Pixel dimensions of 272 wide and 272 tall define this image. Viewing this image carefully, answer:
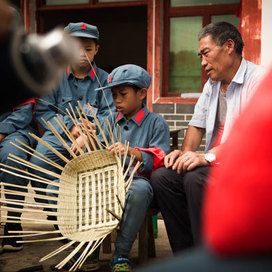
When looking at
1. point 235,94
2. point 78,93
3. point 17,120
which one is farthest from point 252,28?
point 17,120

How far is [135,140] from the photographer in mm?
2564

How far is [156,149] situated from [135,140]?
0.59 ft

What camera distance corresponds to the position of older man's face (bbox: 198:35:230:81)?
99.1 inches

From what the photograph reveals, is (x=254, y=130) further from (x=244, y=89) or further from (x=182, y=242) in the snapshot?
(x=244, y=89)

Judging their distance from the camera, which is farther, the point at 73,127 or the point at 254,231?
the point at 73,127

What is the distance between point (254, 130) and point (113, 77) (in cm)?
207

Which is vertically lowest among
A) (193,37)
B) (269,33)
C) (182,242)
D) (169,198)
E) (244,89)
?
(182,242)

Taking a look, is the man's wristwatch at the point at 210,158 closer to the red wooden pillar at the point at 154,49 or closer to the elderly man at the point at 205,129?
the elderly man at the point at 205,129

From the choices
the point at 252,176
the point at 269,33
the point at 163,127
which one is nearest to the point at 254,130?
the point at 252,176

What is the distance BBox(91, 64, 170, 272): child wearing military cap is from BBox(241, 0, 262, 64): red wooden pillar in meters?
1.91

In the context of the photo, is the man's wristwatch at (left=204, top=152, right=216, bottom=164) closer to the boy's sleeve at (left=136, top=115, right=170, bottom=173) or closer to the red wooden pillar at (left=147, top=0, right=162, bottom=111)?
the boy's sleeve at (left=136, top=115, right=170, bottom=173)

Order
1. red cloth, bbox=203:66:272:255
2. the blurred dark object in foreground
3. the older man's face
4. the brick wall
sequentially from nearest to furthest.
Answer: red cloth, bbox=203:66:272:255
the blurred dark object in foreground
the older man's face
the brick wall

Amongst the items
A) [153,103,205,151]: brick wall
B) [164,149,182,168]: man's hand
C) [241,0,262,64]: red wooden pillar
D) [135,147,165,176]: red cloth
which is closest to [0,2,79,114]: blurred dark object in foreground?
[164,149,182,168]: man's hand

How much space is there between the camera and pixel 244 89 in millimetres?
2479
